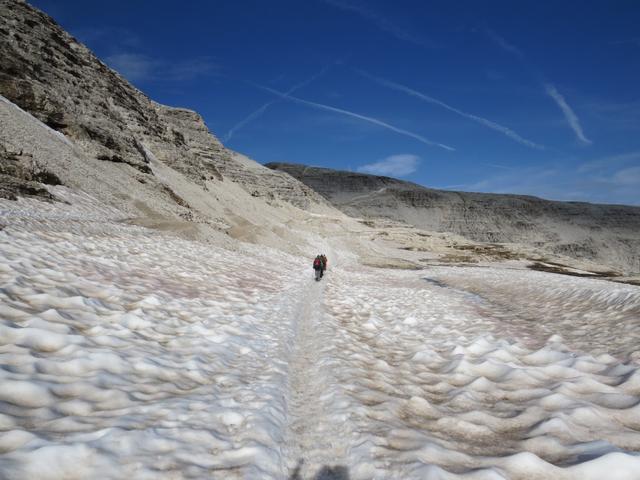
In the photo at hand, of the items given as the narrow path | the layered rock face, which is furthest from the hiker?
the layered rock face

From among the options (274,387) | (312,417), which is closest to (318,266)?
(274,387)

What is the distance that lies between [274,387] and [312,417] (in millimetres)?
890

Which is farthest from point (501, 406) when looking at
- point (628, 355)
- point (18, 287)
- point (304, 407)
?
point (18, 287)

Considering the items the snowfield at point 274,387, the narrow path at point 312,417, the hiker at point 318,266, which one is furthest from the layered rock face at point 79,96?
the narrow path at point 312,417

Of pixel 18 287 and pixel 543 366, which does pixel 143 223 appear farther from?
pixel 543 366

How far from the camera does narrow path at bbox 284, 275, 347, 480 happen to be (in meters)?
3.96

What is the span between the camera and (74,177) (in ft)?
82.8

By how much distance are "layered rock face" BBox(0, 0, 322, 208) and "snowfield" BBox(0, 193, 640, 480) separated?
28.2 meters

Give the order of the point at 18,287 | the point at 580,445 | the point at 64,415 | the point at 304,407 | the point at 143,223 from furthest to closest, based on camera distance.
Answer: the point at 143,223 < the point at 18,287 < the point at 304,407 < the point at 580,445 < the point at 64,415

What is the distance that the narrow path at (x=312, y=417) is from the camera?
13.0 ft

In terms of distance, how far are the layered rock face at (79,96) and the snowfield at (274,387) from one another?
28.2 meters

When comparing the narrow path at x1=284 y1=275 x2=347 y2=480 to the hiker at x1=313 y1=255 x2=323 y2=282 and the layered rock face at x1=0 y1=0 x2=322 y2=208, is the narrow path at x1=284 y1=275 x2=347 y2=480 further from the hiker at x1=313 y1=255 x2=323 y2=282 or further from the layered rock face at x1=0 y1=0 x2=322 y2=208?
the layered rock face at x1=0 y1=0 x2=322 y2=208

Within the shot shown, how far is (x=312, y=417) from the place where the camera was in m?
5.03

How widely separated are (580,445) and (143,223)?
23130 mm
